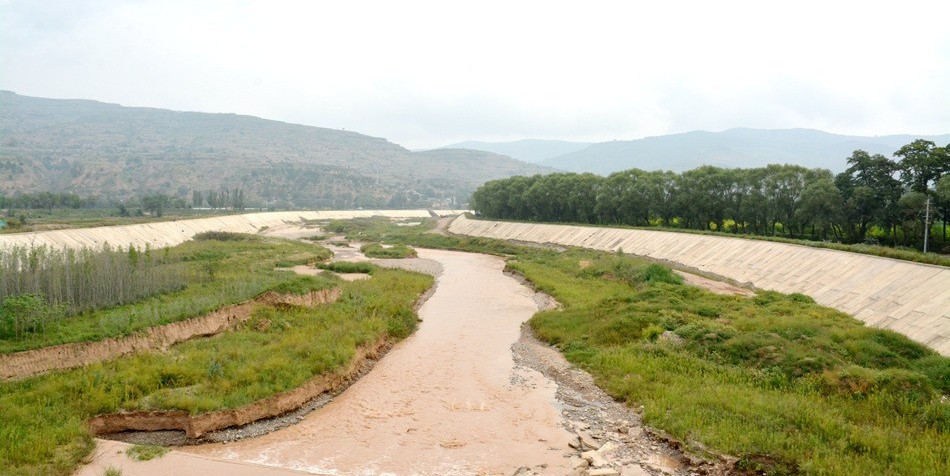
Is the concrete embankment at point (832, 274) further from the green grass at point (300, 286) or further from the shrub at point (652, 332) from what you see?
the green grass at point (300, 286)

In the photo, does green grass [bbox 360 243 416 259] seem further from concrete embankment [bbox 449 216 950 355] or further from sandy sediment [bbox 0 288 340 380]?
sandy sediment [bbox 0 288 340 380]

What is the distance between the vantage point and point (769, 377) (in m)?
18.6

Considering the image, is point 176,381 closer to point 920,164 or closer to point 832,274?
point 832,274

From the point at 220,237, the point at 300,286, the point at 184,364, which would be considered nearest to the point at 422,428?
the point at 184,364

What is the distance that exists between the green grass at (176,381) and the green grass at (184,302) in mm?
1241

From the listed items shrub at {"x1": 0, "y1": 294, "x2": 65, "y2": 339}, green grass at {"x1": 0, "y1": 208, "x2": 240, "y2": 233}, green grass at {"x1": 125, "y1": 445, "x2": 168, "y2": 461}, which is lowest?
green grass at {"x1": 125, "y1": 445, "x2": 168, "y2": 461}

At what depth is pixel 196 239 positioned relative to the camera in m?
71.2

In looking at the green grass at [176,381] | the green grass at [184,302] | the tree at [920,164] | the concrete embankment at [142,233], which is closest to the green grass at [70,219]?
the concrete embankment at [142,233]

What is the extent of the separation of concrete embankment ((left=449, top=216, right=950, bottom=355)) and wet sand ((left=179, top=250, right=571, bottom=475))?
1397cm

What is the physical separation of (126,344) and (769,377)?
67.9 ft

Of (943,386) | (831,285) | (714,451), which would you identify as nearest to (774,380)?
(943,386)

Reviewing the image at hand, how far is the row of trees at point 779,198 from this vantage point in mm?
39344

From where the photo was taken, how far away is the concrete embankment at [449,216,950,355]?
22.8 meters

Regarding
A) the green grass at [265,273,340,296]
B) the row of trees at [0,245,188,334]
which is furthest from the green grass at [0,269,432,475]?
the row of trees at [0,245,188,334]
